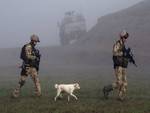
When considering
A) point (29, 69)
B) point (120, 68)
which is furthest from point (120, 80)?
point (29, 69)

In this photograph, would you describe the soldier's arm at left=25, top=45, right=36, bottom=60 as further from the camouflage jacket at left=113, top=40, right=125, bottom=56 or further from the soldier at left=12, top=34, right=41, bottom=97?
the camouflage jacket at left=113, top=40, right=125, bottom=56

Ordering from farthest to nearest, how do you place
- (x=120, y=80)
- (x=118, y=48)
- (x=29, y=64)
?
(x=29, y=64), (x=118, y=48), (x=120, y=80)

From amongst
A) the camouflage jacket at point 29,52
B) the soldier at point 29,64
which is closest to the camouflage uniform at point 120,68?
the soldier at point 29,64

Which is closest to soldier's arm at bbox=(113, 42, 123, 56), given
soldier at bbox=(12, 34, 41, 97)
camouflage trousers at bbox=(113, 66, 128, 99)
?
camouflage trousers at bbox=(113, 66, 128, 99)

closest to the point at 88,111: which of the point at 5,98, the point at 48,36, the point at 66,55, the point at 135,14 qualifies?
the point at 5,98

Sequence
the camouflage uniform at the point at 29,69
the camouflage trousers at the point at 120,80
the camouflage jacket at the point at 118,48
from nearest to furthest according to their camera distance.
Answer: the camouflage trousers at the point at 120,80 → the camouflage jacket at the point at 118,48 → the camouflage uniform at the point at 29,69

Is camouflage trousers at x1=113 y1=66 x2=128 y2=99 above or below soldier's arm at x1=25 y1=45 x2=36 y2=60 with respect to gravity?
below

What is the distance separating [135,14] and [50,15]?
340ft

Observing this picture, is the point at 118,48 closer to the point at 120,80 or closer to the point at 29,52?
the point at 120,80

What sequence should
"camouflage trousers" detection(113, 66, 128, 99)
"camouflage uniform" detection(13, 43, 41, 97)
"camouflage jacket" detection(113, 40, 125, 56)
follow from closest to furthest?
"camouflage trousers" detection(113, 66, 128, 99)
"camouflage jacket" detection(113, 40, 125, 56)
"camouflage uniform" detection(13, 43, 41, 97)

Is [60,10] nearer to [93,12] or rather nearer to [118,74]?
[93,12]

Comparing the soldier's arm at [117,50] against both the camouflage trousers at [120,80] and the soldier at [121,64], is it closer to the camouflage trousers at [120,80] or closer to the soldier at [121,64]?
the soldier at [121,64]

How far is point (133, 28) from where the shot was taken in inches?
2913

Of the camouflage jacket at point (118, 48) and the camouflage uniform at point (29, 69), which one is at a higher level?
the camouflage jacket at point (118, 48)
